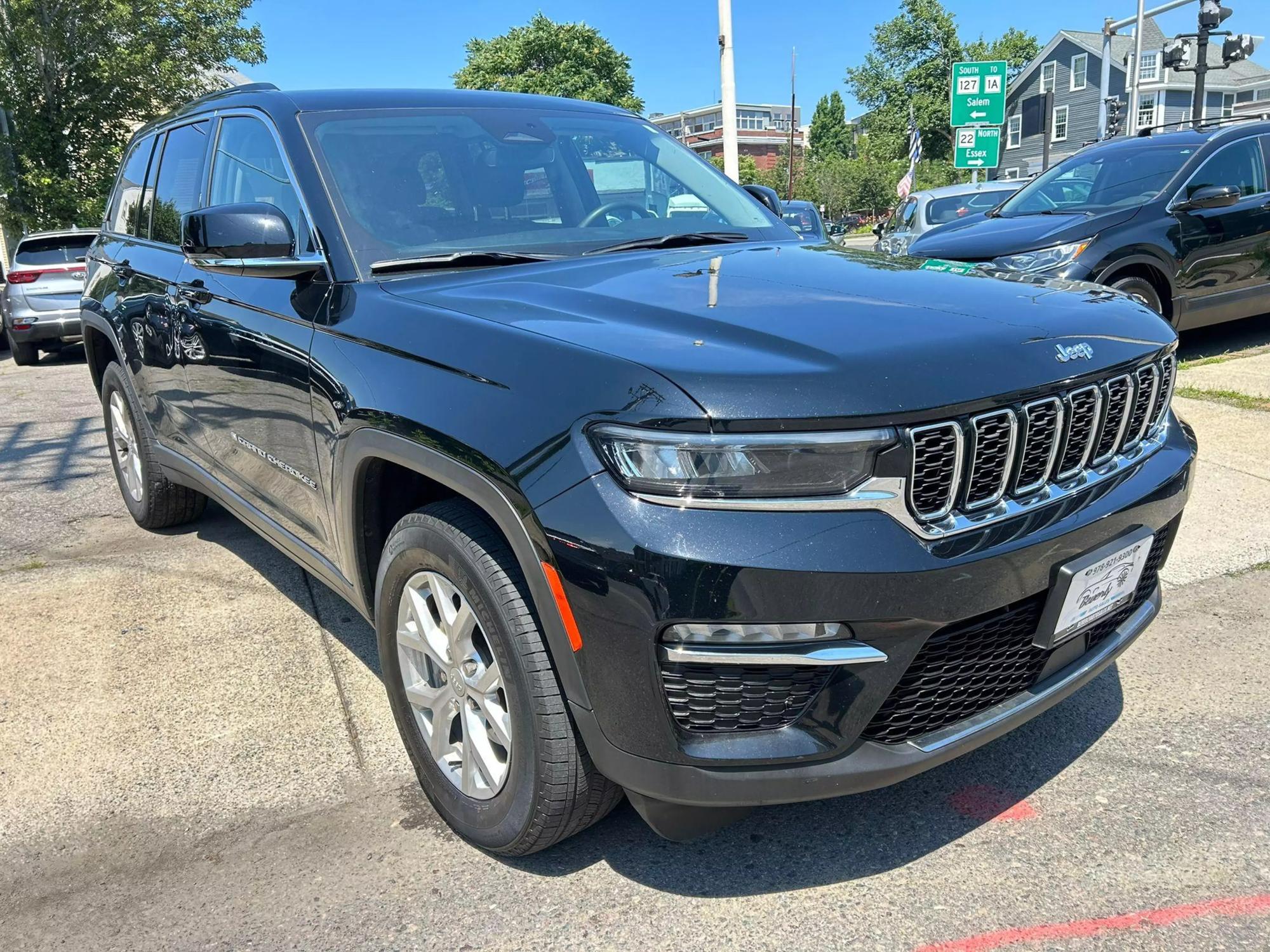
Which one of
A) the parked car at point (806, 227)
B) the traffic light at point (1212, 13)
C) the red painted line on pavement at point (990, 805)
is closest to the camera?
the red painted line on pavement at point (990, 805)

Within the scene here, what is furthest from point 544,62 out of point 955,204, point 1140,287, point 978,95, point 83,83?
point 1140,287

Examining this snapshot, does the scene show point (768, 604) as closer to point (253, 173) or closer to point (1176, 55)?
point (253, 173)

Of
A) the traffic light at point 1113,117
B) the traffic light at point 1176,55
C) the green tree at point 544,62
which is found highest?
the green tree at point 544,62

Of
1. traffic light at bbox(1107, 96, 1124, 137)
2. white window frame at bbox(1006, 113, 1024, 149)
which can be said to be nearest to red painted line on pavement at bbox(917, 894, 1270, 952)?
traffic light at bbox(1107, 96, 1124, 137)

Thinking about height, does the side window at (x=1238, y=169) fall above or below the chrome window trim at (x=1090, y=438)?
above

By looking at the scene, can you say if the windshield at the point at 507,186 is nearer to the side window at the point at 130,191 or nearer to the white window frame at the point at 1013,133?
the side window at the point at 130,191

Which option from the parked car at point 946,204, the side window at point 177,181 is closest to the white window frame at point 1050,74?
the parked car at point 946,204

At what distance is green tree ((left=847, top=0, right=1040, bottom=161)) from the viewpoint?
54.8 metres

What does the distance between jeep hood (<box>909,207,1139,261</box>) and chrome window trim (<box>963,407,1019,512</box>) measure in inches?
197

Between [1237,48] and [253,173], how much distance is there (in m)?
19.1

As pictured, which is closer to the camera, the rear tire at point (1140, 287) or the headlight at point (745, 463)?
the headlight at point (745, 463)

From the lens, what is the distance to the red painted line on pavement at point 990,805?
2.52 metres

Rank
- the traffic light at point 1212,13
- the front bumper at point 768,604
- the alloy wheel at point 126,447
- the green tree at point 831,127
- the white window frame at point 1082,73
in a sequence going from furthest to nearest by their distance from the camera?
the green tree at point 831,127 < the white window frame at point 1082,73 < the traffic light at point 1212,13 < the alloy wheel at point 126,447 < the front bumper at point 768,604

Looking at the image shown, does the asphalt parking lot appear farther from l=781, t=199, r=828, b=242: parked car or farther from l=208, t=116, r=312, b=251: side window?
l=781, t=199, r=828, b=242: parked car
